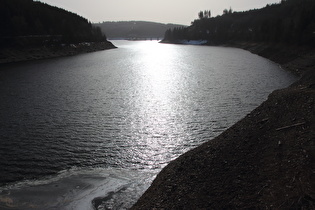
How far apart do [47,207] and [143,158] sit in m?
9.27

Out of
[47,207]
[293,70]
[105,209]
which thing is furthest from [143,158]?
[293,70]

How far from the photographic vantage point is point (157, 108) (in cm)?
3981

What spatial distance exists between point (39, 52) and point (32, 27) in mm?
29625

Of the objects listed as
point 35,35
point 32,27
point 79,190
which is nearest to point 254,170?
point 79,190

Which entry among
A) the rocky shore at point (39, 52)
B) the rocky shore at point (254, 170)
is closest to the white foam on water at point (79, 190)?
the rocky shore at point (254, 170)

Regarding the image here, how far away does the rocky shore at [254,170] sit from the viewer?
12.0m

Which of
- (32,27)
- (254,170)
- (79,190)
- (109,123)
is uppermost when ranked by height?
(32,27)

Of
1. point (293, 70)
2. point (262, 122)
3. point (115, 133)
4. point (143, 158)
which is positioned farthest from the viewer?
point (293, 70)

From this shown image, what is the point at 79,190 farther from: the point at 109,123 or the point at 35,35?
the point at 35,35

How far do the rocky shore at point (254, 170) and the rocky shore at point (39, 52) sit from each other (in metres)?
106

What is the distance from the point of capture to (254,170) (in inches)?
575

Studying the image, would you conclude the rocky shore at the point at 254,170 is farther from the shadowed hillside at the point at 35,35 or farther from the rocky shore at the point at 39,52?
the shadowed hillside at the point at 35,35

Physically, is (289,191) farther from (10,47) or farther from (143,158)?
(10,47)

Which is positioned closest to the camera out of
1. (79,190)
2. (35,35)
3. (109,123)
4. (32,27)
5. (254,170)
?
(254,170)
